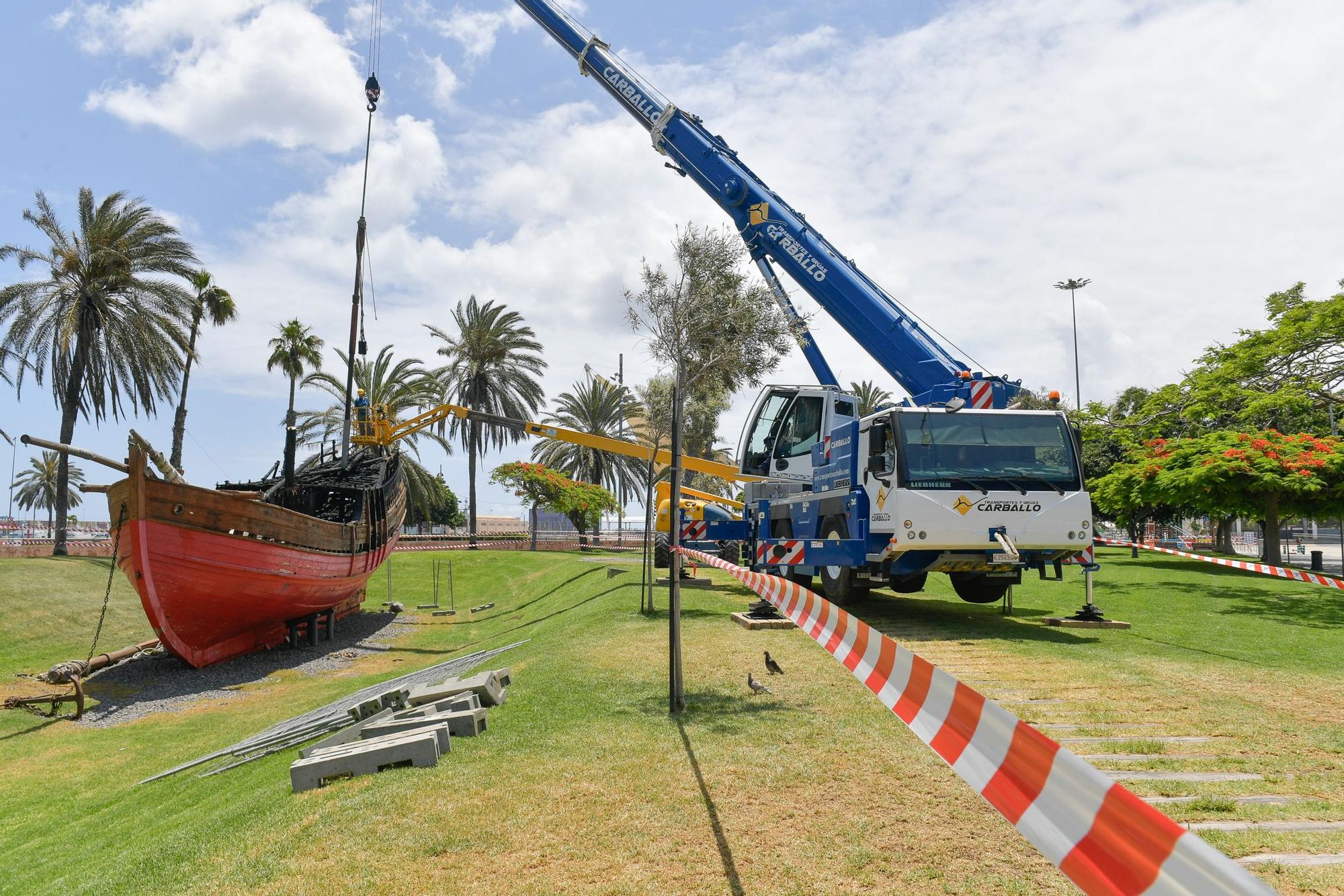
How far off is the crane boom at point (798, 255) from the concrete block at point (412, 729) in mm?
8395

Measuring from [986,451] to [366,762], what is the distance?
7968 mm

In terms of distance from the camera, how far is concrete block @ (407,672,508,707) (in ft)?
23.5

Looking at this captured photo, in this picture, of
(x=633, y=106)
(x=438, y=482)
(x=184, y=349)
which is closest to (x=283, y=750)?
(x=633, y=106)

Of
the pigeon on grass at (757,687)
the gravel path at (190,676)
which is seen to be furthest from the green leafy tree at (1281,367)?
the gravel path at (190,676)

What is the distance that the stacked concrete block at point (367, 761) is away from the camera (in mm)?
5398

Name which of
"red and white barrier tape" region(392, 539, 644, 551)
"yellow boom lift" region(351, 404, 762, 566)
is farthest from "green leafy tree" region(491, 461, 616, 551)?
"yellow boom lift" region(351, 404, 762, 566)

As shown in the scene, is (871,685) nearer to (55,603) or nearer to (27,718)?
(27,718)

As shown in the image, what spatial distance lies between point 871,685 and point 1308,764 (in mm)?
3509

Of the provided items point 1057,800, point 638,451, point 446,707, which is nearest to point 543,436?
point 638,451

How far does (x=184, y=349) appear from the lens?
28.7 meters

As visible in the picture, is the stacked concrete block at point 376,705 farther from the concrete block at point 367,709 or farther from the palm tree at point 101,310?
the palm tree at point 101,310

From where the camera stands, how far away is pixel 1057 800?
2158mm

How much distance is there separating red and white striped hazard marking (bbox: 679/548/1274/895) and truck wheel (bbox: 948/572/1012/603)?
9.71 metres

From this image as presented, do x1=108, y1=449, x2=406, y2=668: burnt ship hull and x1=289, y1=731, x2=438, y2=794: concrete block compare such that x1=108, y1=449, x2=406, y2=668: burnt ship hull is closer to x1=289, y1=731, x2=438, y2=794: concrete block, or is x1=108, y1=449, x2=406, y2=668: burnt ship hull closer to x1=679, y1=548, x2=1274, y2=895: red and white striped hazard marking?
x1=289, y1=731, x2=438, y2=794: concrete block
